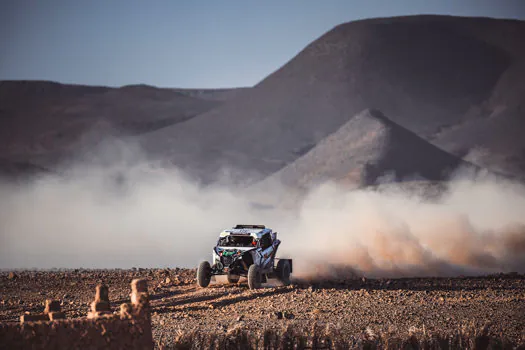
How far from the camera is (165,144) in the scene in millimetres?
100438

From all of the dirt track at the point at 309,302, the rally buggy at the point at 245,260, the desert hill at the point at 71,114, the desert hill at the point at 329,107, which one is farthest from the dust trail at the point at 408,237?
the desert hill at the point at 71,114

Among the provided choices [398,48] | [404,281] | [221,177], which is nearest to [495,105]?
[398,48]

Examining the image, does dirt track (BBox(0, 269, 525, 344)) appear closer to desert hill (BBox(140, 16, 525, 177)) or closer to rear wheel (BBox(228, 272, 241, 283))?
rear wheel (BBox(228, 272, 241, 283))

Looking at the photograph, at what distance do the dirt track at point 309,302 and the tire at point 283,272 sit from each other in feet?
1.54

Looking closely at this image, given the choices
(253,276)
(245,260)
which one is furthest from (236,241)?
(253,276)

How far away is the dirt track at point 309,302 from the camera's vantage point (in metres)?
19.1

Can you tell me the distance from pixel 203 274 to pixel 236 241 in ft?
5.23

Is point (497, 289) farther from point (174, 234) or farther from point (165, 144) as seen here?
point (165, 144)

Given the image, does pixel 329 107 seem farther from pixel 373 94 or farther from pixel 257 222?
pixel 257 222

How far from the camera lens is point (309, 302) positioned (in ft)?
75.0

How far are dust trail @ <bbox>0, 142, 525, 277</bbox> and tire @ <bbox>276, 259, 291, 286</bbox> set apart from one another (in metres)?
4.65

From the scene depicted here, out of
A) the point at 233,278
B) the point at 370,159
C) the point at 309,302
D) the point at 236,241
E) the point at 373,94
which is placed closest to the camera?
the point at 309,302

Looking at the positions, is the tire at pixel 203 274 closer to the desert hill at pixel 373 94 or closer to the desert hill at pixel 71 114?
the desert hill at pixel 373 94

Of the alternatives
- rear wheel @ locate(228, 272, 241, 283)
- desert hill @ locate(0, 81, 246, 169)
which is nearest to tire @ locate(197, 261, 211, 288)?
rear wheel @ locate(228, 272, 241, 283)
